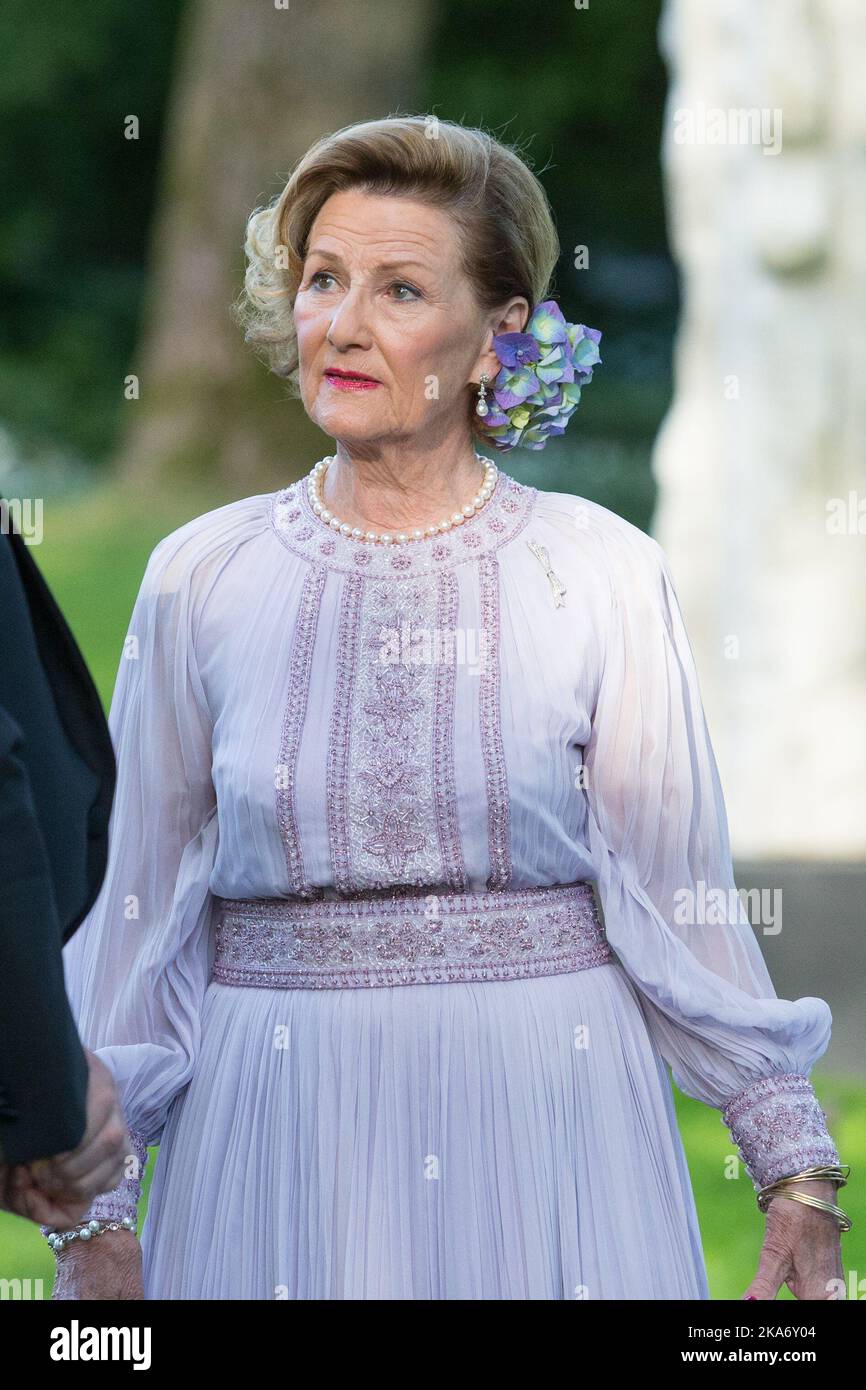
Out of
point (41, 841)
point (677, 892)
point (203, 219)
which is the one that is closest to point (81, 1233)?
point (41, 841)

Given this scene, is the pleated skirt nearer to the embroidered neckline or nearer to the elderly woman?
the elderly woman

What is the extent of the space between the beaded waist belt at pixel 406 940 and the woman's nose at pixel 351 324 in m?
0.80

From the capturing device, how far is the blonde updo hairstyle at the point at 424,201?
9.99ft

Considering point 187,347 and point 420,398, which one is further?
point 187,347

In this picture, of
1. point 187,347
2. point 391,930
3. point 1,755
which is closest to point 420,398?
point 391,930

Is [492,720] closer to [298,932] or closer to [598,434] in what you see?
[298,932]

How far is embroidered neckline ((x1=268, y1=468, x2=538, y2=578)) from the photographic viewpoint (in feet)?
10.2

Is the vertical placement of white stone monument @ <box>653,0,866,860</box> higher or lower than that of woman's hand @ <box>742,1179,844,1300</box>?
higher

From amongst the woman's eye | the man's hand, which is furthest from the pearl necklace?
the man's hand

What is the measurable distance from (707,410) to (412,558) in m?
4.48

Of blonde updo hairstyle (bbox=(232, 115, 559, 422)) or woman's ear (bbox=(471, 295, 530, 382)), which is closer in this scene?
blonde updo hairstyle (bbox=(232, 115, 559, 422))

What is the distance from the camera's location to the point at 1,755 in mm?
2244

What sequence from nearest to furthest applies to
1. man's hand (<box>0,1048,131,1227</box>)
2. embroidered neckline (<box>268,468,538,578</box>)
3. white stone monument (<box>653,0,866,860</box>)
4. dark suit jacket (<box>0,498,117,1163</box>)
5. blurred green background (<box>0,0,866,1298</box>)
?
dark suit jacket (<box>0,498,117,1163</box>)
man's hand (<box>0,1048,131,1227</box>)
embroidered neckline (<box>268,468,538,578</box>)
white stone monument (<box>653,0,866,860</box>)
blurred green background (<box>0,0,866,1298</box>)
